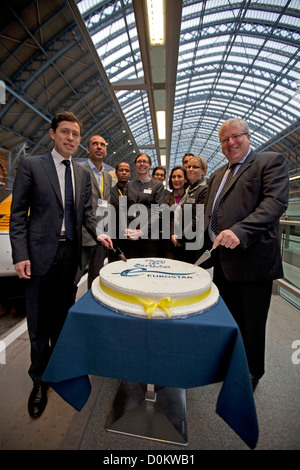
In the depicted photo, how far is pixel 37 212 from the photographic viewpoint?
131 centimetres

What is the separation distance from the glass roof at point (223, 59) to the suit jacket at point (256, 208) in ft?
8.62

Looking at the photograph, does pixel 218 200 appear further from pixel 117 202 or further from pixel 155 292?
pixel 117 202

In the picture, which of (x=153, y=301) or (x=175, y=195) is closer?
(x=153, y=301)

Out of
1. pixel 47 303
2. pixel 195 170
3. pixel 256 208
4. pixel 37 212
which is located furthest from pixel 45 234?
pixel 195 170

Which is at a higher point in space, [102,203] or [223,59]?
[223,59]

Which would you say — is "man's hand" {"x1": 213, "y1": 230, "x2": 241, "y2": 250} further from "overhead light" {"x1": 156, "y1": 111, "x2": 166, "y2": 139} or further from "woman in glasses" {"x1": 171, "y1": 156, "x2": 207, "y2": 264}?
"overhead light" {"x1": 156, "y1": 111, "x2": 166, "y2": 139}

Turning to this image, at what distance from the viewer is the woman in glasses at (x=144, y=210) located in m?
2.47

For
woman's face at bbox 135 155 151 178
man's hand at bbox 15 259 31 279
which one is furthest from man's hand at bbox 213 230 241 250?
woman's face at bbox 135 155 151 178

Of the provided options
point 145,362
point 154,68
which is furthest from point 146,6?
point 145,362

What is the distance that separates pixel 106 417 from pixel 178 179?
2.47 m

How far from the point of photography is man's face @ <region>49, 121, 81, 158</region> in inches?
53.1
